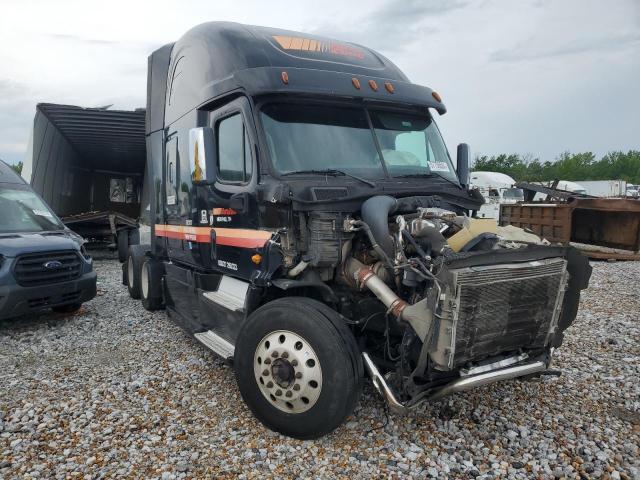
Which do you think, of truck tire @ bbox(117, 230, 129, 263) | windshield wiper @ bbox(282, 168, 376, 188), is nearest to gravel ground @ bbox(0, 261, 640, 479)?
windshield wiper @ bbox(282, 168, 376, 188)

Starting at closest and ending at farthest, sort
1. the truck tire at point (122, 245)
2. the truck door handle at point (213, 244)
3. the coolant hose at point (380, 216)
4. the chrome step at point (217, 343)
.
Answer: the coolant hose at point (380, 216), the chrome step at point (217, 343), the truck door handle at point (213, 244), the truck tire at point (122, 245)

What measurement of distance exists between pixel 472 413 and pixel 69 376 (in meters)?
3.86

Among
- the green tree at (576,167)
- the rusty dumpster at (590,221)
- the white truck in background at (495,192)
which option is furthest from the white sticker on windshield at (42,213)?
the green tree at (576,167)

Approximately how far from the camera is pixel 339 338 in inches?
136

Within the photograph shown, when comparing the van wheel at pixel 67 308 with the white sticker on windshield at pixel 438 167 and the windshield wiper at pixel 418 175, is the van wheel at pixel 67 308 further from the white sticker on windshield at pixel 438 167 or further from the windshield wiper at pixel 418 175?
the white sticker on windshield at pixel 438 167

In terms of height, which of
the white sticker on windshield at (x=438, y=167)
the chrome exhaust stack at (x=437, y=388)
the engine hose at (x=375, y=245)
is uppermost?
the white sticker on windshield at (x=438, y=167)

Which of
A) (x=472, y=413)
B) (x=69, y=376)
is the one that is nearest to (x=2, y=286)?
(x=69, y=376)

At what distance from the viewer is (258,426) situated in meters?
3.90

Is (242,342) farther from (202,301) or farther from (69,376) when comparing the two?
(69,376)

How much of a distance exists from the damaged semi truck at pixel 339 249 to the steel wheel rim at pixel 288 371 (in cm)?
1

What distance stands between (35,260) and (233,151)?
142 inches

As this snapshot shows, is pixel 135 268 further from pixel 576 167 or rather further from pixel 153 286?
pixel 576 167

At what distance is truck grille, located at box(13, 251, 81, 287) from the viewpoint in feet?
21.0

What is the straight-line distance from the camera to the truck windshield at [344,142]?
14.1 feet
